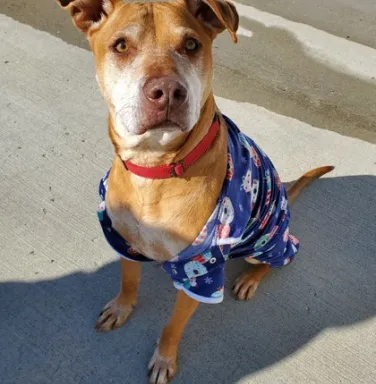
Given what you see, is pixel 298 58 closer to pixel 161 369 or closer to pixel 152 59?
pixel 152 59

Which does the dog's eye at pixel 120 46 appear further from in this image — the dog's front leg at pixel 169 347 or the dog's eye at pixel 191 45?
the dog's front leg at pixel 169 347

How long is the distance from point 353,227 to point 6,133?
8.27 ft

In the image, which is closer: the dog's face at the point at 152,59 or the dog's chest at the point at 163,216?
the dog's face at the point at 152,59

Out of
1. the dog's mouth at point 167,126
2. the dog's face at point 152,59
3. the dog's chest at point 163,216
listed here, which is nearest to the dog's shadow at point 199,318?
the dog's chest at point 163,216

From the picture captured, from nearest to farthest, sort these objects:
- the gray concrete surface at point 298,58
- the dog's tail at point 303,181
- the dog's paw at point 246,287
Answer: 1. the dog's paw at point 246,287
2. the dog's tail at point 303,181
3. the gray concrete surface at point 298,58

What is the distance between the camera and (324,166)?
12.0 feet

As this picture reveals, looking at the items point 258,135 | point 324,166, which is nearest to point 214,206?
point 324,166

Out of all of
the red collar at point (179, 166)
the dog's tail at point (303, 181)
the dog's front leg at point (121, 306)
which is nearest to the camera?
the red collar at point (179, 166)

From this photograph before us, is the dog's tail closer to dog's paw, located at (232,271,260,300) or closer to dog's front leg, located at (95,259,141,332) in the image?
dog's paw, located at (232,271,260,300)

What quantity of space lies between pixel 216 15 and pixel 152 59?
38cm

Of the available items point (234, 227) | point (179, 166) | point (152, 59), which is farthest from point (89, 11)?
point (234, 227)

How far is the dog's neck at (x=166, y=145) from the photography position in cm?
225

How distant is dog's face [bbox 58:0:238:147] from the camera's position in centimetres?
201

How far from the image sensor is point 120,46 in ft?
7.02
